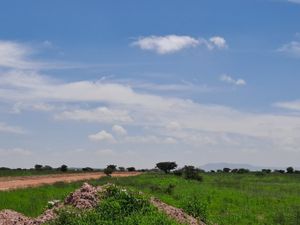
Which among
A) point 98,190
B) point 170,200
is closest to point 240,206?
point 170,200

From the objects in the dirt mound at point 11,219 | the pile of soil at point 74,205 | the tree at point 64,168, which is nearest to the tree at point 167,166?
the tree at point 64,168

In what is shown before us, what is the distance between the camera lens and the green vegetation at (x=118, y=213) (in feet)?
54.7

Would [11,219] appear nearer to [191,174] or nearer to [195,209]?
[195,209]

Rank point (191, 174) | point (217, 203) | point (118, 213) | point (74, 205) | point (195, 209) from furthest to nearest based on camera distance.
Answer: point (191, 174), point (217, 203), point (195, 209), point (74, 205), point (118, 213)

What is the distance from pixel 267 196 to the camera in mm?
33094

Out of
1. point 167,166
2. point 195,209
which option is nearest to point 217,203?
point 195,209

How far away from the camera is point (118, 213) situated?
57.3 ft

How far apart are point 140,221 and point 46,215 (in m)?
3.04

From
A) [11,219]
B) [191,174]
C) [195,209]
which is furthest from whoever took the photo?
[191,174]

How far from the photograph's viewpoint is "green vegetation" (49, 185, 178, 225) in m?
16.7

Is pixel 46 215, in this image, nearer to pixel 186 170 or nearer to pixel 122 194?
pixel 122 194

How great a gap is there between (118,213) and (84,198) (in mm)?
1636

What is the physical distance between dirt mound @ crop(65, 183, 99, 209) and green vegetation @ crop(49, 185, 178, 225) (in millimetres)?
309

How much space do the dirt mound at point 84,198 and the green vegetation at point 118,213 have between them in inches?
12.2
